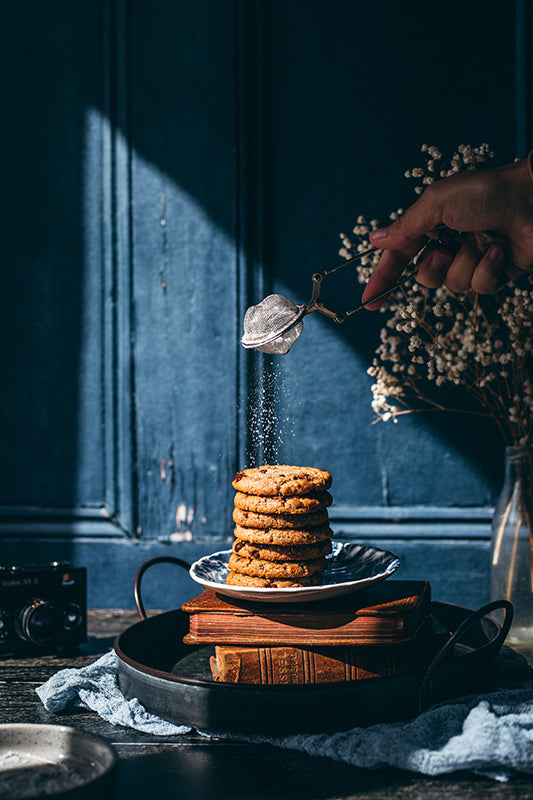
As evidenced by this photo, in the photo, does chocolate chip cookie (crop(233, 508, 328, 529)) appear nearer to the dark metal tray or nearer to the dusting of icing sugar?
the dark metal tray

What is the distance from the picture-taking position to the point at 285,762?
945mm

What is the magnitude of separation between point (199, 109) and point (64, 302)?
0.65 meters

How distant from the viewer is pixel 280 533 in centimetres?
112

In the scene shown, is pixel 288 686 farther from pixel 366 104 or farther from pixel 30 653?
pixel 366 104

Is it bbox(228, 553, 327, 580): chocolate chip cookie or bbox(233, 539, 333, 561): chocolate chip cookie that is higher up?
bbox(233, 539, 333, 561): chocolate chip cookie

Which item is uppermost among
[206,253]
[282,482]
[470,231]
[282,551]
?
[206,253]

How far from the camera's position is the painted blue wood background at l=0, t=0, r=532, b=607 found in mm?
1933

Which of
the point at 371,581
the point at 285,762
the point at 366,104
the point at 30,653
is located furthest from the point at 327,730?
the point at 366,104

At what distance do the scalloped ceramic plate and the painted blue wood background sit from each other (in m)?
0.64

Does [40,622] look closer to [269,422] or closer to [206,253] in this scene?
[269,422]

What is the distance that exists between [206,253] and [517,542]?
3.60 feet

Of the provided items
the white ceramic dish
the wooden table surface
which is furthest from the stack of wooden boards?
the white ceramic dish

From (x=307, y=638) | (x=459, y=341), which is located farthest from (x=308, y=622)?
(x=459, y=341)

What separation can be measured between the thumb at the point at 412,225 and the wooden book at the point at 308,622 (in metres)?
0.64
